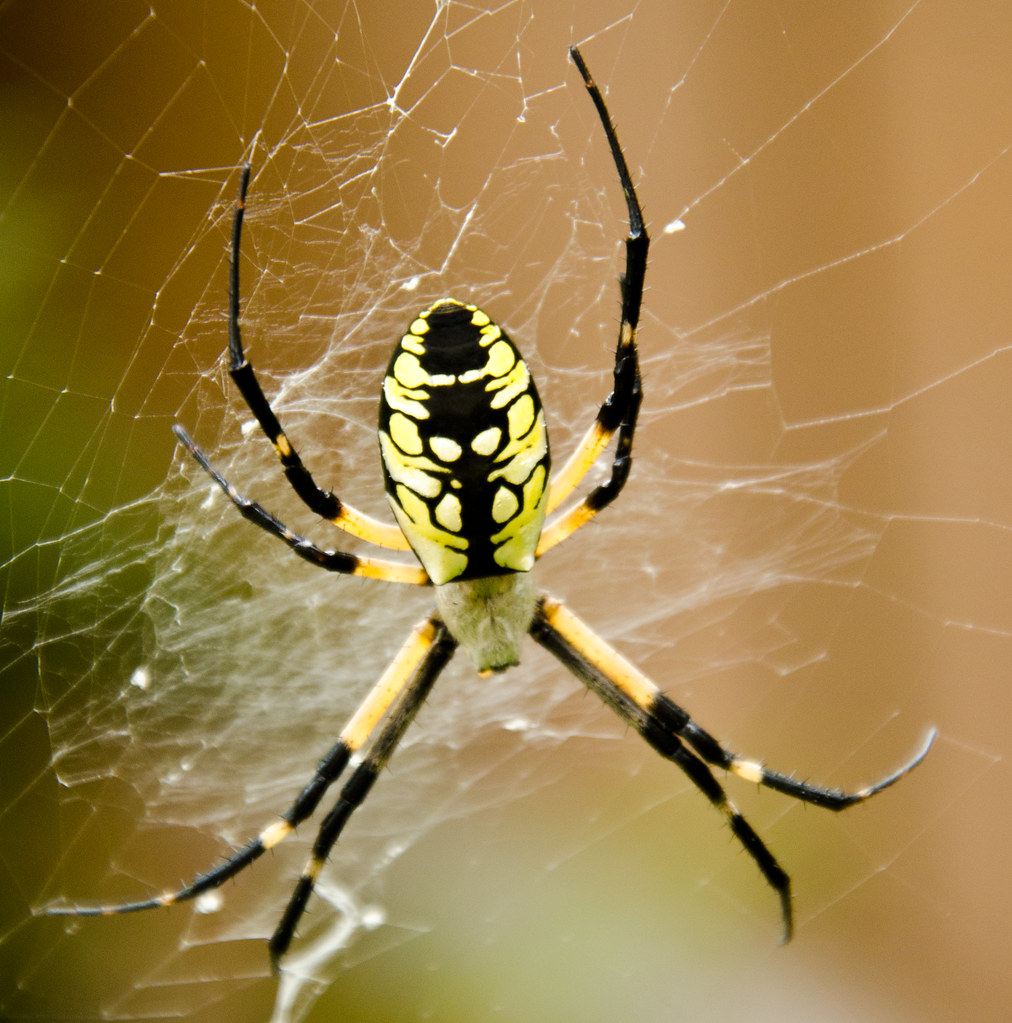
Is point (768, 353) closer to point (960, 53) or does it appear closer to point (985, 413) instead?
point (985, 413)

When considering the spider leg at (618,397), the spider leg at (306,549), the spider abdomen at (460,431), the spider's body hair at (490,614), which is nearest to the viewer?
the spider abdomen at (460,431)

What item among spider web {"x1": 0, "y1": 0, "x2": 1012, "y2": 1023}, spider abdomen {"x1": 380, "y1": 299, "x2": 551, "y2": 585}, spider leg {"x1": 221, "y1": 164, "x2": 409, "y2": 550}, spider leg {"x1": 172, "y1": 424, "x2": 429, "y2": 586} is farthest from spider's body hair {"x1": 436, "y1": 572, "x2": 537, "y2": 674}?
spider web {"x1": 0, "y1": 0, "x2": 1012, "y2": 1023}

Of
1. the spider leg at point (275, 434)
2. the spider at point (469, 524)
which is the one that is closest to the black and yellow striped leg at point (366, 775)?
the spider at point (469, 524)

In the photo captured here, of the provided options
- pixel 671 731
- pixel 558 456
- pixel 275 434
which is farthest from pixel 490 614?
pixel 558 456

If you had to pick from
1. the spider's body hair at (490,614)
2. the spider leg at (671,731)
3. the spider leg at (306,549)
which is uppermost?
the spider leg at (306,549)

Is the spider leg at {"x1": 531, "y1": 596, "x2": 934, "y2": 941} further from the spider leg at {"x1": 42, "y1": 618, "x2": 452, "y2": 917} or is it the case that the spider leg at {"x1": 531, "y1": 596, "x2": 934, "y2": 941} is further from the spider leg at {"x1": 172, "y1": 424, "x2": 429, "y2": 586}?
the spider leg at {"x1": 172, "y1": 424, "x2": 429, "y2": 586}

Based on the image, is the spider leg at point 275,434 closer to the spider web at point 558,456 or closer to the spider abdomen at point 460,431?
the spider abdomen at point 460,431
